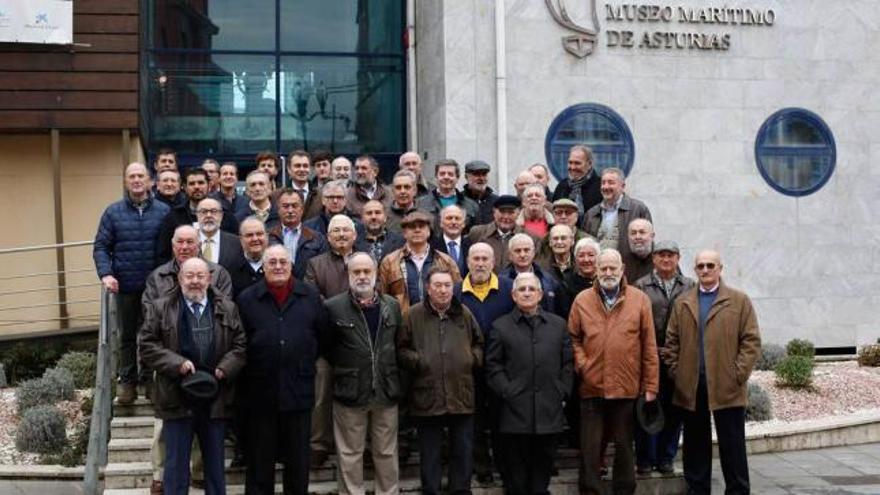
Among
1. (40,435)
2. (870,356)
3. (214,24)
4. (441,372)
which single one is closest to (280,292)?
(441,372)

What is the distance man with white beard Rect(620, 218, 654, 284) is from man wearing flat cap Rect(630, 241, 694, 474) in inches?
5.0

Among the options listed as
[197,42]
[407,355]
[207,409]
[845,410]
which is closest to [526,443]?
[407,355]

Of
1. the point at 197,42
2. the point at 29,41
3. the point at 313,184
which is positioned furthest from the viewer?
the point at 197,42

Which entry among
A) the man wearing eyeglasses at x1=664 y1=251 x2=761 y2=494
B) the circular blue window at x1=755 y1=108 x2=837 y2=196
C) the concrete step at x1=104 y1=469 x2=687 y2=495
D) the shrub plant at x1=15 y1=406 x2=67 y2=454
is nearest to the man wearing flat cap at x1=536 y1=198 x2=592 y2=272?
the man wearing eyeglasses at x1=664 y1=251 x2=761 y2=494

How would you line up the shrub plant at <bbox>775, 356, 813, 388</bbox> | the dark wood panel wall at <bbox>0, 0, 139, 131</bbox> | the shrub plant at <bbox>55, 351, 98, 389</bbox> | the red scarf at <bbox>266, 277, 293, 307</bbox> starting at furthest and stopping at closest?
1. the dark wood panel wall at <bbox>0, 0, 139, 131</bbox>
2. the shrub plant at <bbox>775, 356, 813, 388</bbox>
3. the shrub plant at <bbox>55, 351, 98, 389</bbox>
4. the red scarf at <bbox>266, 277, 293, 307</bbox>

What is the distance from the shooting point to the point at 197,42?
15.8 metres

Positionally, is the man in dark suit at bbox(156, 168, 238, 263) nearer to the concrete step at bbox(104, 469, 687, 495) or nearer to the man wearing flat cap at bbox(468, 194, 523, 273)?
the concrete step at bbox(104, 469, 687, 495)

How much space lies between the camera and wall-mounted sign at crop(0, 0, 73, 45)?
43.3ft

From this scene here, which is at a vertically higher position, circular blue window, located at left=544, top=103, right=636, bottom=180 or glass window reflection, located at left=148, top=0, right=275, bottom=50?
glass window reflection, located at left=148, top=0, right=275, bottom=50

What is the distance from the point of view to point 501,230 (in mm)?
8484

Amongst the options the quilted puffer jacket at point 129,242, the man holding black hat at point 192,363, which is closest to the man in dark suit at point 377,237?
the man holding black hat at point 192,363

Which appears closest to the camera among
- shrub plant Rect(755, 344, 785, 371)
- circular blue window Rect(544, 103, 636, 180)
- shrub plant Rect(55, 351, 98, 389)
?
shrub plant Rect(55, 351, 98, 389)

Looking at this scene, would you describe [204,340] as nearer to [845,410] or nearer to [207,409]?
[207,409]

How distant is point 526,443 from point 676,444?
5.03ft
